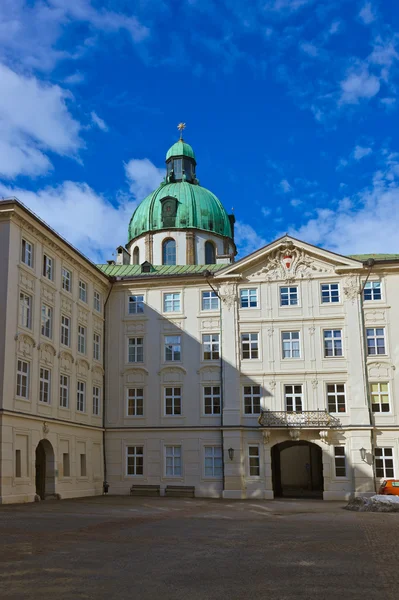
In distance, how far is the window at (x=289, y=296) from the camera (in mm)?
43125

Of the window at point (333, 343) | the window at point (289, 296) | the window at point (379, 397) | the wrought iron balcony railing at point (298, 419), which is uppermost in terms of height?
the window at point (289, 296)

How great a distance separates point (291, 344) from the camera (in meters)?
42.5

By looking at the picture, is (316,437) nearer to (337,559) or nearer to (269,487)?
(269,487)

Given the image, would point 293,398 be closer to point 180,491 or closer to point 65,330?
point 180,491

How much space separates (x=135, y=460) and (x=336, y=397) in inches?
513

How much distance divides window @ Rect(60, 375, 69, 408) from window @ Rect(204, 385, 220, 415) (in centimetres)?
894

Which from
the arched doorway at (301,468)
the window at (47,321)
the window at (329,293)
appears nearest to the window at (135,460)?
the window at (47,321)

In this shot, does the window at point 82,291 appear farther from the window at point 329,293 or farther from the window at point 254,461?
the window at point 329,293

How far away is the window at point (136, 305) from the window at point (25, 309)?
1146 centimetres

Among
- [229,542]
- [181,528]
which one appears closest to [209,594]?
[229,542]

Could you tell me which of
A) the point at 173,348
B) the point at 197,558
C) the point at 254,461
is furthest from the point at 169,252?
the point at 197,558

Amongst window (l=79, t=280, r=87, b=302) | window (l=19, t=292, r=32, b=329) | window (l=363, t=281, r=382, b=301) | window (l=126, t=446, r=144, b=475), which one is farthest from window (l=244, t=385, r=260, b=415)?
window (l=19, t=292, r=32, b=329)

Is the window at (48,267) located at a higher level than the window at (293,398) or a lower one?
higher

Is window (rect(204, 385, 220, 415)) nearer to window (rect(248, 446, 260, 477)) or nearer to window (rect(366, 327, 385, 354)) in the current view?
window (rect(248, 446, 260, 477))
